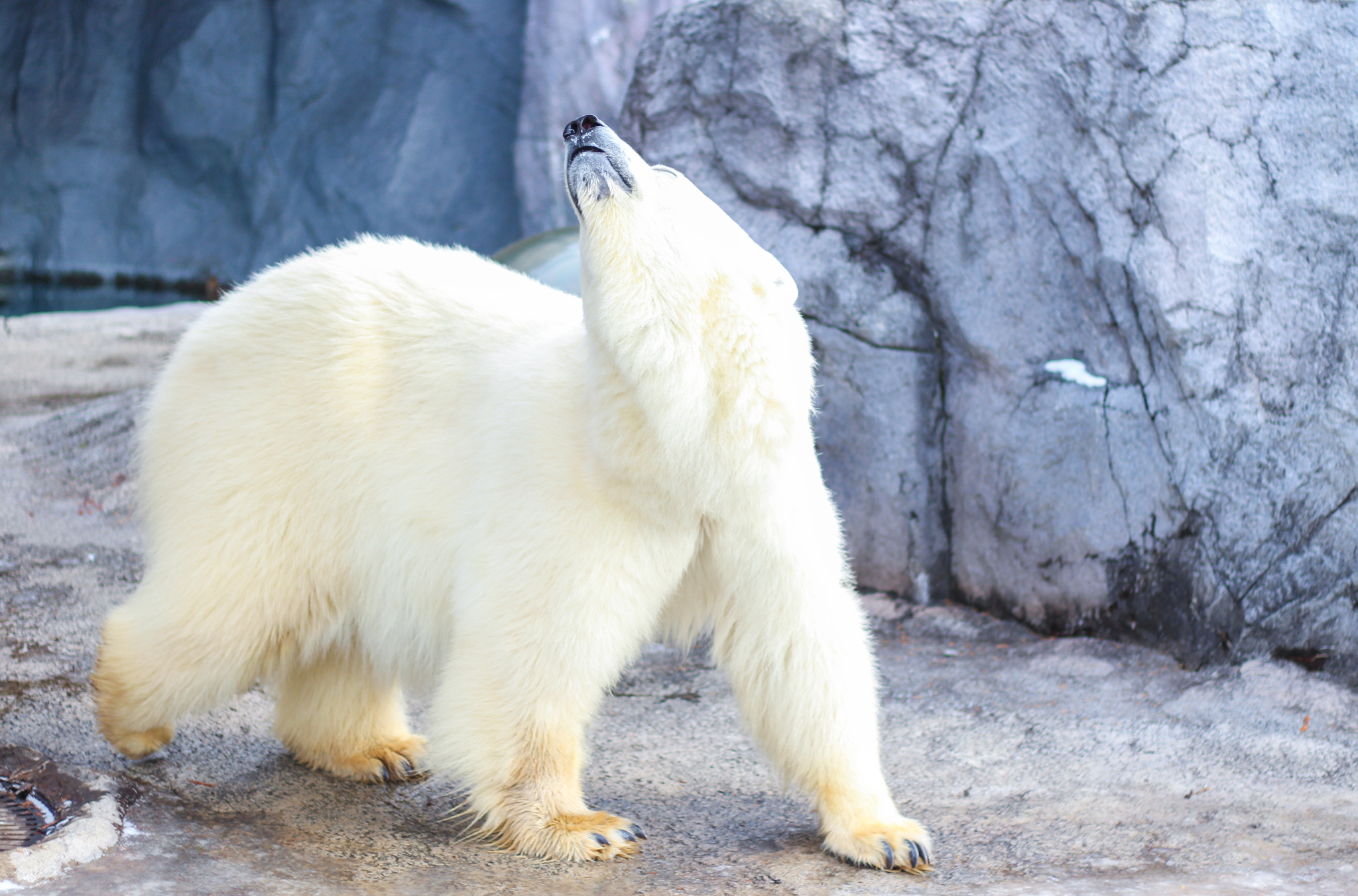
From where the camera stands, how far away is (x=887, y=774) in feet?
10.2

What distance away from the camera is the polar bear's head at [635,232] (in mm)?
2129

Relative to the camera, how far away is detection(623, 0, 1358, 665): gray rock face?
3.54 metres

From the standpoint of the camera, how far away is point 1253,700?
340 centimetres

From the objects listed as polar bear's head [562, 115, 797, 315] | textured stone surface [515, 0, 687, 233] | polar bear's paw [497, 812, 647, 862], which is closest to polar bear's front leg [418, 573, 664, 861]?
polar bear's paw [497, 812, 647, 862]

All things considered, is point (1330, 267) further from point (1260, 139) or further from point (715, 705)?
point (715, 705)

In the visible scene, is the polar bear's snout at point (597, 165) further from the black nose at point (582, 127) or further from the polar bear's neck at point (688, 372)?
the polar bear's neck at point (688, 372)

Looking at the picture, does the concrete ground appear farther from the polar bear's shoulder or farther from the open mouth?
the open mouth

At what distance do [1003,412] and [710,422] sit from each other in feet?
7.46

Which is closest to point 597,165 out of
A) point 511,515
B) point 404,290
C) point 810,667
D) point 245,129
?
point 511,515

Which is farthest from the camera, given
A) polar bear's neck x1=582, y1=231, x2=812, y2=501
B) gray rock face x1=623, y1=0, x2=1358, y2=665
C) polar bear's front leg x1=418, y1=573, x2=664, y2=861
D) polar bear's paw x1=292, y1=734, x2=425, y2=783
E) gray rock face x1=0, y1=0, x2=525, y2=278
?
gray rock face x1=0, y1=0, x2=525, y2=278

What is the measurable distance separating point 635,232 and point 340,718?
5.15 feet

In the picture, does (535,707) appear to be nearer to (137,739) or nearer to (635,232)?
(635,232)

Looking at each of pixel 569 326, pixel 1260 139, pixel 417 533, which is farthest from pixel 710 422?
pixel 1260 139

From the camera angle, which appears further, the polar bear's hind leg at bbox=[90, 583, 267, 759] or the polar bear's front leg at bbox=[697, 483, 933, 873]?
the polar bear's hind leg at bbox=[90, 583, 267, 759]
